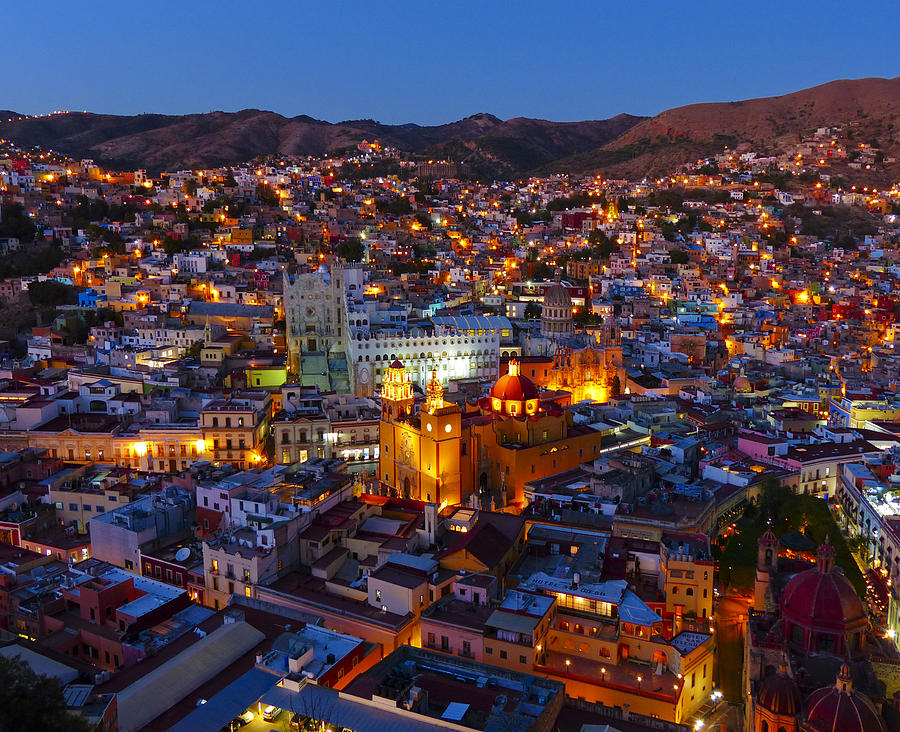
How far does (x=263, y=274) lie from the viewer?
206ft

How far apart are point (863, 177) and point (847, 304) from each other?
56.9m

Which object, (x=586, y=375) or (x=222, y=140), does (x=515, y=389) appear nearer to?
(x=586, y=375)

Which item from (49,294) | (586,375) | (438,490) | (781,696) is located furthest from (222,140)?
(781,696)

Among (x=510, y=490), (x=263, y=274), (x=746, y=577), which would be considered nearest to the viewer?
(x=746, y=577)

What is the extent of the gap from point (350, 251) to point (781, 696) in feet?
202

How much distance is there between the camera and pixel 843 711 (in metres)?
17.0

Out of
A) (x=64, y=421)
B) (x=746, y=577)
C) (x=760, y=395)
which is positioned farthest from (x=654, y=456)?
(x=64, y=421)

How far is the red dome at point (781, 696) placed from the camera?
1817 centimetres

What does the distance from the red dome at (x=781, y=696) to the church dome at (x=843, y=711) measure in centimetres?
57

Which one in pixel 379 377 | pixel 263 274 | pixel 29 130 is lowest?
pixel 379 377

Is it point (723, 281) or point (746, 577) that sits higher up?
point (723, 281)

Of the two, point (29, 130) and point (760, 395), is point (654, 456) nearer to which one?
point (760, 395)

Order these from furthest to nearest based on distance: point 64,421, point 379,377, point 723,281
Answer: point 723,281 < point 379,377 < point 64,421

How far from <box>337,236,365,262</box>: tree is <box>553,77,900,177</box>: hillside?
72648 mm
